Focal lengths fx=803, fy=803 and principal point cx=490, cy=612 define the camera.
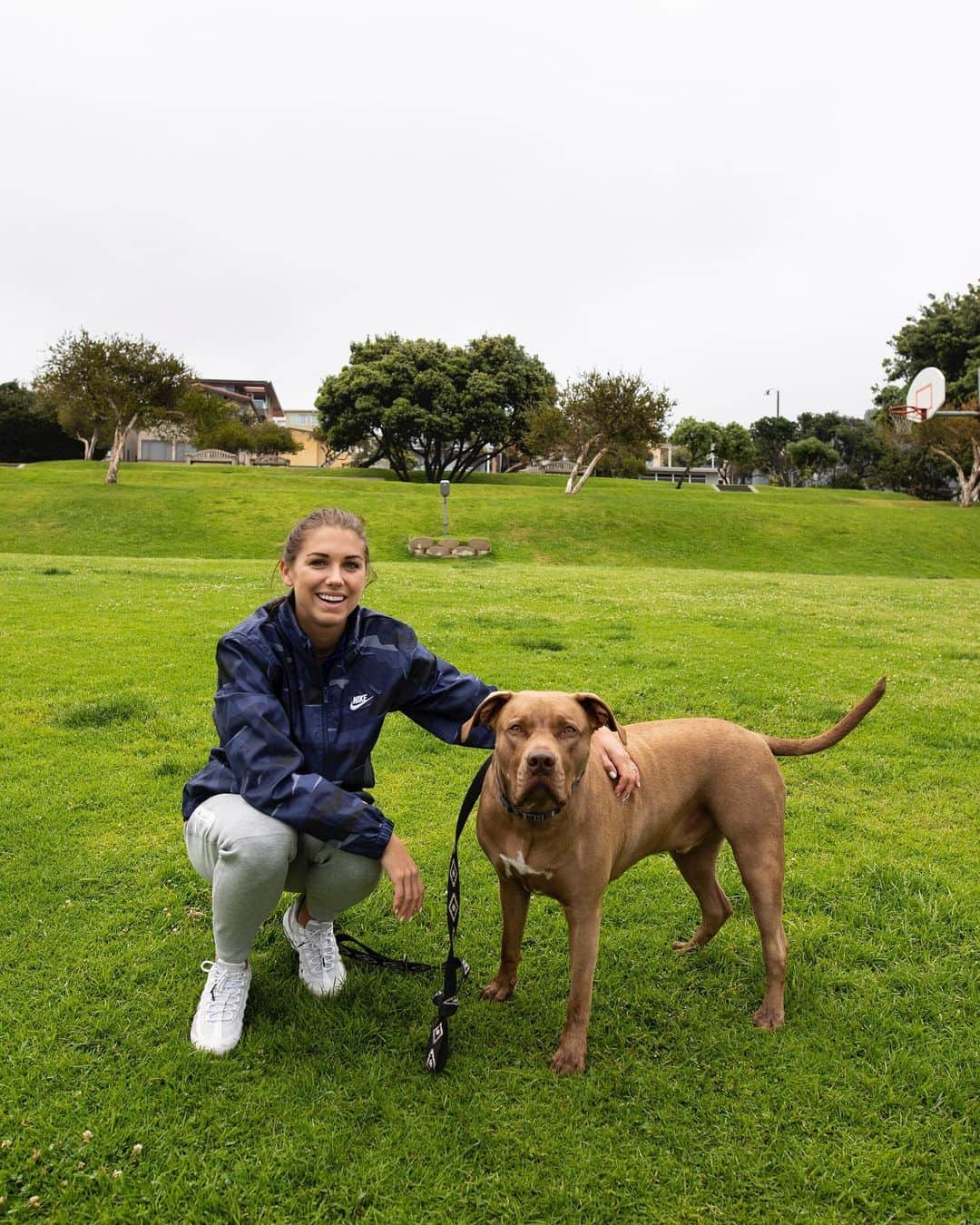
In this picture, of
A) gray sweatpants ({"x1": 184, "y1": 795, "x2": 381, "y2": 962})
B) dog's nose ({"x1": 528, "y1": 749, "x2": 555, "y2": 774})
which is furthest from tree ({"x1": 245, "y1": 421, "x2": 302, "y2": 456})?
dog's nose ({"x1": 528, "y1": 749, "x2": 555, "y2": 774})

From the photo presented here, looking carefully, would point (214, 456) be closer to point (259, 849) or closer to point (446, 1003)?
point (259, 849)

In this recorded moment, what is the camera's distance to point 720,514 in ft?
105

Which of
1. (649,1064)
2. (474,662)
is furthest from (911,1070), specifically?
(474,662)

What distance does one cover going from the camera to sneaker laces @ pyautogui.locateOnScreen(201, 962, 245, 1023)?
115 inches

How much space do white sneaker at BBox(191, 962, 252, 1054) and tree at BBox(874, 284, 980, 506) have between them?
44709mm

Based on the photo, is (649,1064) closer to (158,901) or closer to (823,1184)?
(823,1184)

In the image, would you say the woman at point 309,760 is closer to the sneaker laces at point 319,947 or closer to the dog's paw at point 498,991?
the sneaker laces at point 319,947

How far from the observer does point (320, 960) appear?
10.6 ft

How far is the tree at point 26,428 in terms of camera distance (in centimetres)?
5775

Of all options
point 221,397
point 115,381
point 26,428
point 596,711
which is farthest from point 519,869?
point 26,428

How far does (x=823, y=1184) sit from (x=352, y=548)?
2.58m

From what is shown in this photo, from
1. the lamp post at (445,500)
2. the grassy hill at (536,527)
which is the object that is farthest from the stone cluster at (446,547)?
the lamp post at (445,500)

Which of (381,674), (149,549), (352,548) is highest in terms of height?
(352,548)

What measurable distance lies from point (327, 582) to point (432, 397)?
47686 millimetres
